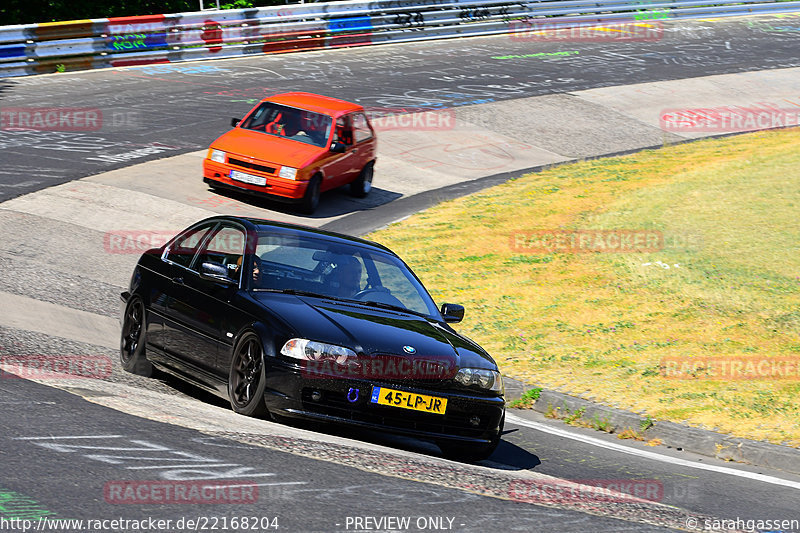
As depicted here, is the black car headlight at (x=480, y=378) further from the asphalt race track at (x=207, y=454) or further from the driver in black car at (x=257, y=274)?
the driver in black car at (x=257, y=274)

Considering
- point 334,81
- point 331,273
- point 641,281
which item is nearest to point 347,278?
point 331,273

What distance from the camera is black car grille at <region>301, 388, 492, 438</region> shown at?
707cm

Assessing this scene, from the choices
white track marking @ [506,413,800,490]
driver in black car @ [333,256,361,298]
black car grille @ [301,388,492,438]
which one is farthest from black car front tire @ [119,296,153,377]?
white track marking @ [506,413,800,490]

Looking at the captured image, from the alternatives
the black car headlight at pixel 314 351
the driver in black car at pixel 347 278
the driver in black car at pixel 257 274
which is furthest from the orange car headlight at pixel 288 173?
the black car headlight at pixel 314 351

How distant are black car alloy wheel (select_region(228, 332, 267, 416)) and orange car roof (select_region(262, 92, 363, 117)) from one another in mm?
11086

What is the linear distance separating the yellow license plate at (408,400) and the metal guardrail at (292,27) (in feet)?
68.0

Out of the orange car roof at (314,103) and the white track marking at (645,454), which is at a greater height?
the orange car roof at (314,103)

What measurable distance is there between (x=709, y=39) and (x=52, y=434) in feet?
115

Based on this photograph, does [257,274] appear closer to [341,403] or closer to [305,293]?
[305,293]

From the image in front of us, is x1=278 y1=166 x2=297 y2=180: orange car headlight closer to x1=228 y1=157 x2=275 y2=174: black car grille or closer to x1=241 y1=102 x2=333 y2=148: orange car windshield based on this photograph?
x1=228 y1=157 x2=275 y2=174: black car grille

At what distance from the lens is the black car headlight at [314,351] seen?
7.07 meters

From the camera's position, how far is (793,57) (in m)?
34.8

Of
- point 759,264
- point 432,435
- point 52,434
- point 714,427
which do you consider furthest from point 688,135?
point 52,434

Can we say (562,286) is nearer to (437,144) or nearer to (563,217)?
(563,217)
